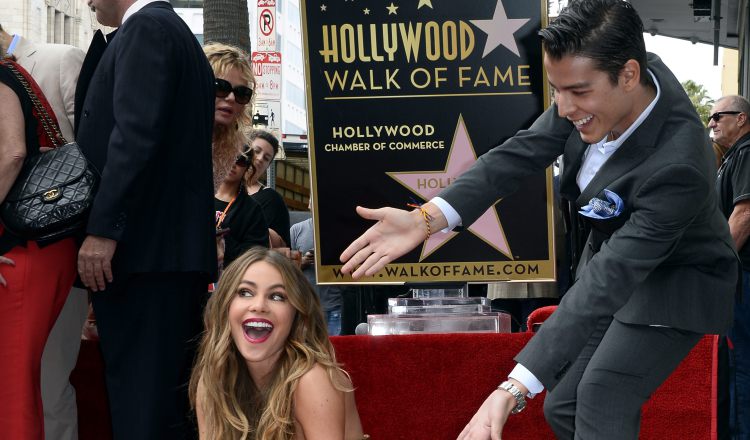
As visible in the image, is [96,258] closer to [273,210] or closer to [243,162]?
[243,162]

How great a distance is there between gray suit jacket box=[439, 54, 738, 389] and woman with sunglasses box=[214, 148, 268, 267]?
2197 mm

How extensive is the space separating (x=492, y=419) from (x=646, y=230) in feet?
2.28

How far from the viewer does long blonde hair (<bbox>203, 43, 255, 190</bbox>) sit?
4.70 m

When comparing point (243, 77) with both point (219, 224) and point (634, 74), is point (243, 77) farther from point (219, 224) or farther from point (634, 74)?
point (634, 74)

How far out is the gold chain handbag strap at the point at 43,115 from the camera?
3.62 m

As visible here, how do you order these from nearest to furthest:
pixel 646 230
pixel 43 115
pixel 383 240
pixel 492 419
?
pixel 492 419 → pixel 646 230 → pixel 383 240 → pixel 43 115

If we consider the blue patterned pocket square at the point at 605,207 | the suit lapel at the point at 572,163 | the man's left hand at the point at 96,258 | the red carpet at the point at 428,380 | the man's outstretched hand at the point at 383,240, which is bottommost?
the red carpet at the point at 428,380

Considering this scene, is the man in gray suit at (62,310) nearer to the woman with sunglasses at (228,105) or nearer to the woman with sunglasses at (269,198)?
the woman with sunglasses at (228,105)

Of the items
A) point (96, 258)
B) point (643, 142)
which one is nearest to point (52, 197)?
point (96, 258)

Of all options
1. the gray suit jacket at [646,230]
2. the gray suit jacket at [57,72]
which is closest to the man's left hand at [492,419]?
the gray suit jacket at [646,230]

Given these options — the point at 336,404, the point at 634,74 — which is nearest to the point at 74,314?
the point at 336,404

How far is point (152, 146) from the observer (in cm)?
348

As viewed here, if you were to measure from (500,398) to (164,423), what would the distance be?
56.4 inches

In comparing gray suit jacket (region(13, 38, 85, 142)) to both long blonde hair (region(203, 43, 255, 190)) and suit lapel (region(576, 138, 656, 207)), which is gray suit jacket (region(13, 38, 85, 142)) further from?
suit lapel (region(576, 138, 656, 207))
